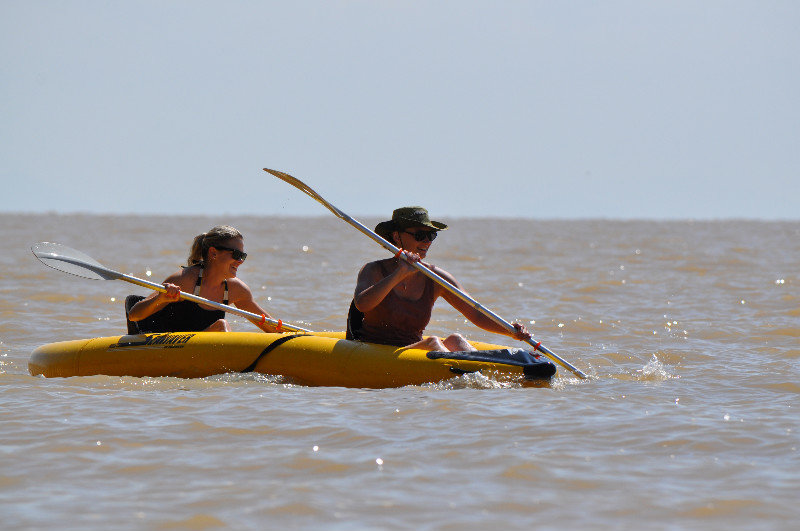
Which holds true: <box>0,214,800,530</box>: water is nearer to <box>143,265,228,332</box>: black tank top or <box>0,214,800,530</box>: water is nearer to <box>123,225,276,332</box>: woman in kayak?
<box>123,225,276,332</box>: woman in kayak

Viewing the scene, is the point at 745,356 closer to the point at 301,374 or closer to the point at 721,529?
the point at 301,374

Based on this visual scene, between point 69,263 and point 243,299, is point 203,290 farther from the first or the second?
point 69,263

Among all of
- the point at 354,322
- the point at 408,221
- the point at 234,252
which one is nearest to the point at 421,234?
the point at 408,221

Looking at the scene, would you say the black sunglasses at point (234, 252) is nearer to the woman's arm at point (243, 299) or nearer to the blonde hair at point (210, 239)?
the blonde hair at point (210, 239)

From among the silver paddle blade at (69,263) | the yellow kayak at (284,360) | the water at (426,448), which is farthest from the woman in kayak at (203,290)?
the silver paddle blade at (69,263)

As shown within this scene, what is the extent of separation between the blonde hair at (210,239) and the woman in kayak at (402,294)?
3.09 ft

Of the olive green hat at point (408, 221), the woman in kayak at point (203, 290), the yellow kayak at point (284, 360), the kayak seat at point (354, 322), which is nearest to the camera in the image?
the yellow kayak at point (284, 360)

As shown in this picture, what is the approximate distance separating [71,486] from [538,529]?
5.60 ft

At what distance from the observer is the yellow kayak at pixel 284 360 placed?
5828 millimetres

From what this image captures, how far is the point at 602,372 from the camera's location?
7.05 metres

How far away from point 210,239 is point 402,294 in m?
1.28

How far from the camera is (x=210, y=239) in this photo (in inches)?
258

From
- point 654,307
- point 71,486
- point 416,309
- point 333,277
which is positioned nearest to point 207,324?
point 416,309

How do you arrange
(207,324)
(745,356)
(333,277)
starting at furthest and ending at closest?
1. (333,277)
2. (745,356)
3. (207,324)
